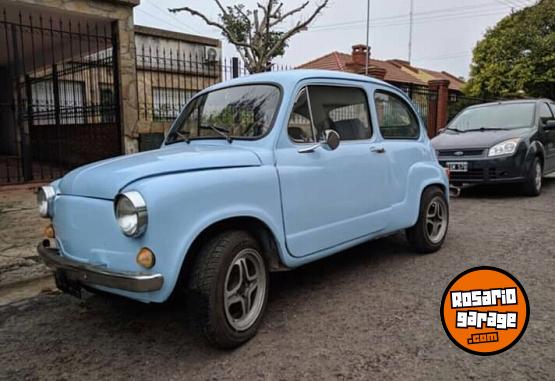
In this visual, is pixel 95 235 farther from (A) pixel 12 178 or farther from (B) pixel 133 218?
(A) pixel 12 178

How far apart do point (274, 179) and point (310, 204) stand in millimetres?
410

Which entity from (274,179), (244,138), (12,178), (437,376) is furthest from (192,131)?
(12,178)

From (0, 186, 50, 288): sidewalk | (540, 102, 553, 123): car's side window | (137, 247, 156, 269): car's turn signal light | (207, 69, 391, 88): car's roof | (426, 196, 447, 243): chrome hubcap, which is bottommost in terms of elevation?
(0, 186, 50, 288): sidewalk

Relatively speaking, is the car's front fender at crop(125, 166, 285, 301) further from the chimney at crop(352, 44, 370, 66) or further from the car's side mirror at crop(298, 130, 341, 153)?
the chimney at crop(352, 44, 370, 66)

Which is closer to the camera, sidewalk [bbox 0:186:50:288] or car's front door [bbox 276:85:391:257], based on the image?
car's front door [bbox 276:85:391:257]

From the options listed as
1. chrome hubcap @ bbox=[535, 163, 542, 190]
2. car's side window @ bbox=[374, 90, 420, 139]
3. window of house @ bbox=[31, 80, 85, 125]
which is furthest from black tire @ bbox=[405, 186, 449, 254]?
window of house @ bbox=[31, 80, 85, 125]

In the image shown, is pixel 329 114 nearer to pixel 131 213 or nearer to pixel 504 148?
pixel 131 213

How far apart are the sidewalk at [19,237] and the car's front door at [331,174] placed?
2.61 metres

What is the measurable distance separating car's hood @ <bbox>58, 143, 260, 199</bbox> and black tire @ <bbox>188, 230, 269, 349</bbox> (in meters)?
0.47

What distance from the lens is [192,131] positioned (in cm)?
384

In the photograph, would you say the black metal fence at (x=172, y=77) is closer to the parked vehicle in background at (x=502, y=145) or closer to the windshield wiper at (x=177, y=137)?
the parked vehicle in background at (x=502, y=145)

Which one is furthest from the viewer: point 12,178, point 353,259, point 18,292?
point 12,178

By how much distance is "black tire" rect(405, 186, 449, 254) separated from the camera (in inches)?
177

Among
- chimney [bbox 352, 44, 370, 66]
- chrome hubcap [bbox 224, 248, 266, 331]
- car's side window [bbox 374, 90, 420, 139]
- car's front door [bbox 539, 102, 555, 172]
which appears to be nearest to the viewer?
chrome hubcap [bbox 224, 248, 266, 331]
